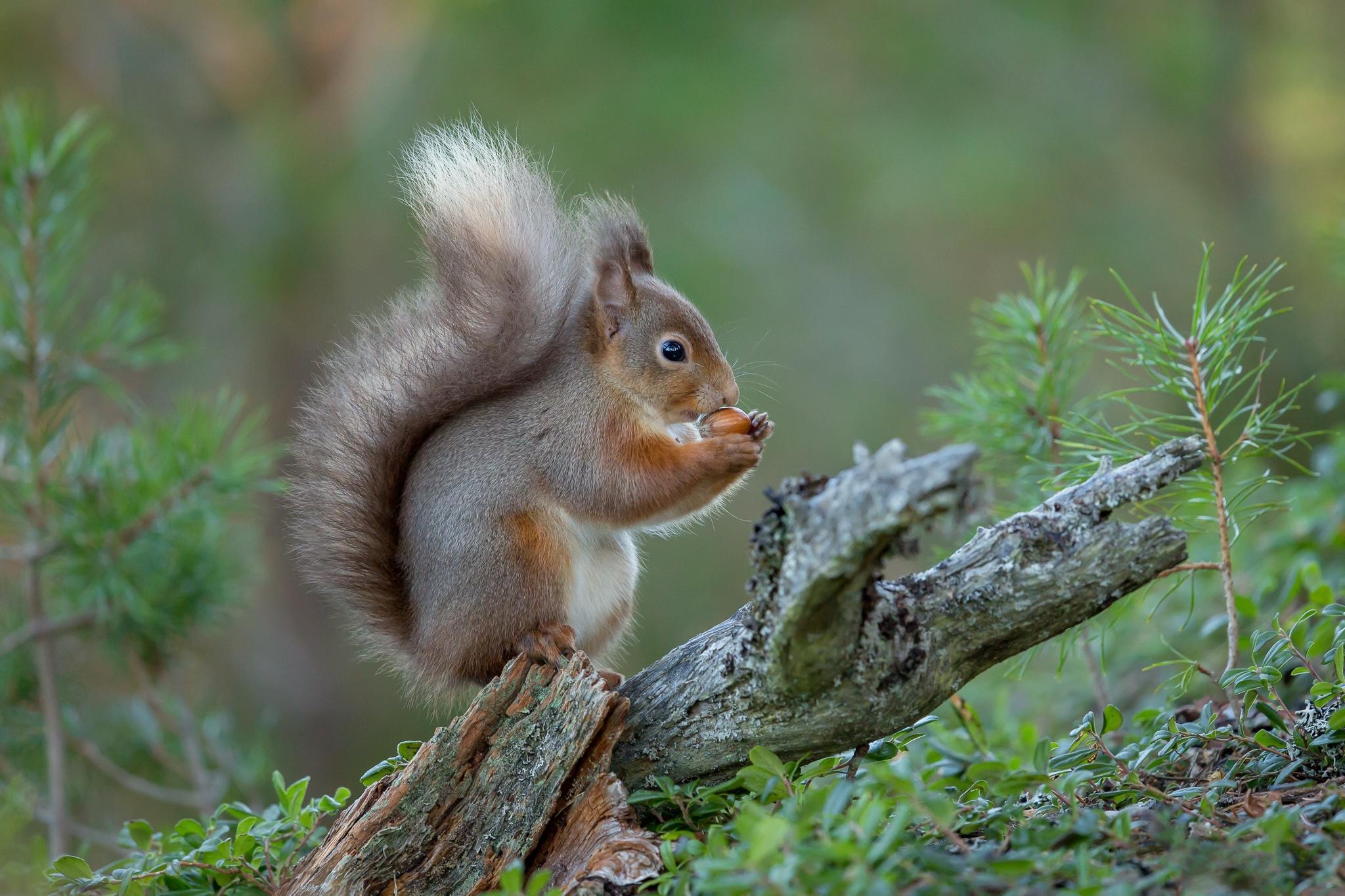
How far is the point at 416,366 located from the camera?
67.2 inches

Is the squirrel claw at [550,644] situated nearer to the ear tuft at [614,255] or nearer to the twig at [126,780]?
the ear tuft at [614,255]

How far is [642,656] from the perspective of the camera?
5.41m

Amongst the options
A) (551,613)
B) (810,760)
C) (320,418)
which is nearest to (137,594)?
(320,418)

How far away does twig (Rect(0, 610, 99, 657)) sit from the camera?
6.71 ft

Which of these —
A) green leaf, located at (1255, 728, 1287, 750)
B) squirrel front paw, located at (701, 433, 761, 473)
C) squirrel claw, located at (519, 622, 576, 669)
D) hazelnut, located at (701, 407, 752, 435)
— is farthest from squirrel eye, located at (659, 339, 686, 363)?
green leaf, located at (1255, 728, 1287, 750)

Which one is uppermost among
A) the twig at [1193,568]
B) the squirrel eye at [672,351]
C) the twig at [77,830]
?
the squirrel eye at [672,351]

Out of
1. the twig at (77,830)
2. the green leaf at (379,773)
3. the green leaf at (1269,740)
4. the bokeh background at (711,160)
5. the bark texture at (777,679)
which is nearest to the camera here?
the bark texture at (777,679)

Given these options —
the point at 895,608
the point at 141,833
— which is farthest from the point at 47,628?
the point at 895,608

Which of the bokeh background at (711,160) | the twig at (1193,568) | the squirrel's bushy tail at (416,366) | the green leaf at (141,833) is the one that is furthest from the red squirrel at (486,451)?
the bokeh background at (711,160)

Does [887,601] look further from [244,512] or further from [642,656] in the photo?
[642,656]

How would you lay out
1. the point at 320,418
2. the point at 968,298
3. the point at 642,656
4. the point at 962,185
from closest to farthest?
1. the point at 320,418
2. the point at 962,185
3. the point at 968,298
4. the point at 642,656

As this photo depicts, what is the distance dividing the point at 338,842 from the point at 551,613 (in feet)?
1.31

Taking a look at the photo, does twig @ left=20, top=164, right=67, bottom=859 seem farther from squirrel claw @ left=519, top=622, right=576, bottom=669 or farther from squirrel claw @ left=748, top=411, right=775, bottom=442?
squirrel claw @ left=748, top=411, right=775, bottom=442

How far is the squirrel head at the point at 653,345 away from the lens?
5.99 feet
